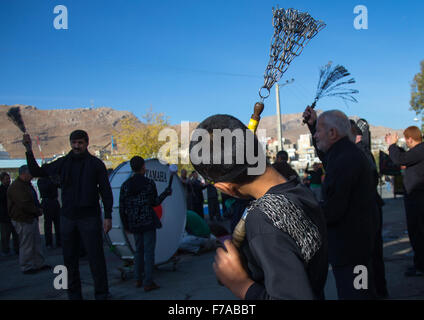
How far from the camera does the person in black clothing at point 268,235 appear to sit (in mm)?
1213

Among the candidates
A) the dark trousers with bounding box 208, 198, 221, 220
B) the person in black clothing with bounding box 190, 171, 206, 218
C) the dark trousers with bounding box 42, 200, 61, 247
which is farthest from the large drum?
the dark trousers with bounding box 208, 198, 221, 220

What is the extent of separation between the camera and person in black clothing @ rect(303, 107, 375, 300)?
2.71 meters

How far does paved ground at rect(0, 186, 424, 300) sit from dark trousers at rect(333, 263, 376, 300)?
2.20 m

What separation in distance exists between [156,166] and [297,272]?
5945mm

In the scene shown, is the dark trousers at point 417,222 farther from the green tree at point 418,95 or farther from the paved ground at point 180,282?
the green tree at point 418,95

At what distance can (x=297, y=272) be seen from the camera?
3.95 ft

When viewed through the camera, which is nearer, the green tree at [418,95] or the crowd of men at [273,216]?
the crowd of men at [273,216]

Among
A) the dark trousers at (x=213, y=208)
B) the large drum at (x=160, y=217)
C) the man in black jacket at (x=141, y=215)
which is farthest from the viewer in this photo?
the dark trousers at (x=213, y=208)

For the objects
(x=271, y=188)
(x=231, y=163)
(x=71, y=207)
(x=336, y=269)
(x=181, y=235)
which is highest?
(x=231, y=163)

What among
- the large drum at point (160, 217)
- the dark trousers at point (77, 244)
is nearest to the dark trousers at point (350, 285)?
the dark trousers at point (77, 244)

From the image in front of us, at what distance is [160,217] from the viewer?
22.5 feet

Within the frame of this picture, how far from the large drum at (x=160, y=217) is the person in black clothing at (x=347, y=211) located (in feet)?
13.3
